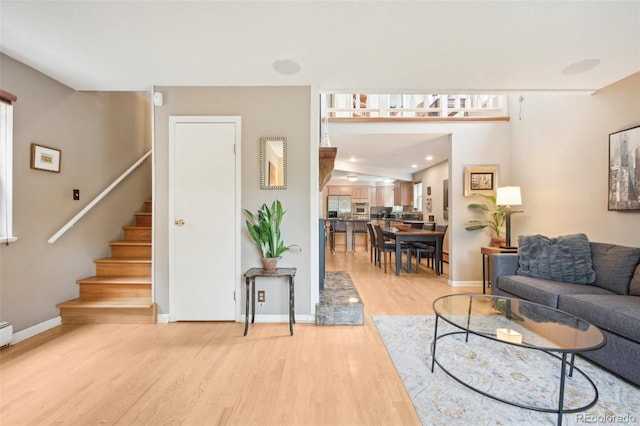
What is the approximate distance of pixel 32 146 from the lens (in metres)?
2.33

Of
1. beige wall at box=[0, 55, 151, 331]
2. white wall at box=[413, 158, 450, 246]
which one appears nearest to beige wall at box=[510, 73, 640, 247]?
A: white wall at box=[413, 158, 450, 246]

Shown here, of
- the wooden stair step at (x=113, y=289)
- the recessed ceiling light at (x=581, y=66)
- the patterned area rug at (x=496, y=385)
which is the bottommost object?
the patterned area rug at (x=496, y=385)

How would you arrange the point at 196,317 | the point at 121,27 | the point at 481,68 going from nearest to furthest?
the point at 121,27, the point at 481,68, the point at 196,317

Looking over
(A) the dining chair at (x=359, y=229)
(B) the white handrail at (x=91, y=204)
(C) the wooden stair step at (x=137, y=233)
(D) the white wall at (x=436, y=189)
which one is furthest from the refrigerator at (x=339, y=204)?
(C) the wooden stair step at (x=137, y=233)

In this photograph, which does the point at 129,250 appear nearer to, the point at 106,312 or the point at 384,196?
the point at 106,312

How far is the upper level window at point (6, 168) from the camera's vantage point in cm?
214

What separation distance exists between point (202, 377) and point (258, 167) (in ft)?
5.96

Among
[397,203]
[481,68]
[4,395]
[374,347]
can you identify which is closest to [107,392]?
[4,395]

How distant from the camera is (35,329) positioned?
92.0 inches

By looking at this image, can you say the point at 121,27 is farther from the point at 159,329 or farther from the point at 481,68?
the point at 481,68

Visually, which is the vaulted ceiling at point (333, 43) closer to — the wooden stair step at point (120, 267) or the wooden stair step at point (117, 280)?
the wooden stair step at point (120, 267)

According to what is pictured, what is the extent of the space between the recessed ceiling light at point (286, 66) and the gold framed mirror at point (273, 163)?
1.96 feet

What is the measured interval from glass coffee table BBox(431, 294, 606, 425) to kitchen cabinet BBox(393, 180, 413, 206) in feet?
20.5

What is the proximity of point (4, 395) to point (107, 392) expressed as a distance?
0.60 m
